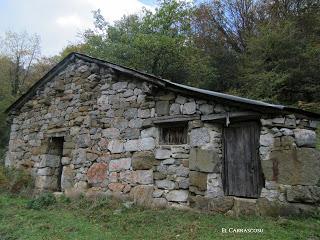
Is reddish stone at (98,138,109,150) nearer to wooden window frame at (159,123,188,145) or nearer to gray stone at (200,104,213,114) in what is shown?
wooden window frame at (159,123,188,145)

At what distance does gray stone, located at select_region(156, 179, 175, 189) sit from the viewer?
6395 mm

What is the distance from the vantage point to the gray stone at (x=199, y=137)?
6.14 meters

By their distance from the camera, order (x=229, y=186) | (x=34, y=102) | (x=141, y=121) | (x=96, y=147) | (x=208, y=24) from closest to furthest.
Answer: (x=229, y=186) < (x=141, y=121) < (x=96, y=147) < (x=34, y=102) < (x=208, y=24)

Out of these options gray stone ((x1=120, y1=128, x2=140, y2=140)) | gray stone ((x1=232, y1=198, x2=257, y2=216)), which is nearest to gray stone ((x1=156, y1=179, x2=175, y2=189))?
gray stone ((x1=120, y1=128, x2=140, y2=140))

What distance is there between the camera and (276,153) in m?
5.33

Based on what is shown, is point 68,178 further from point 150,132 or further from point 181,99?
point 181,99

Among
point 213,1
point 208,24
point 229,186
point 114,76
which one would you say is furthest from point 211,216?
point 213,1

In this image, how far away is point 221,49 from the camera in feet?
56.8

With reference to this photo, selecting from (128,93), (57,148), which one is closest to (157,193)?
(128,93)

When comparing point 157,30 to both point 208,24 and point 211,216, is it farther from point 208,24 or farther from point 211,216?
point 211,216

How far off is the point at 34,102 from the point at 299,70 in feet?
34.1

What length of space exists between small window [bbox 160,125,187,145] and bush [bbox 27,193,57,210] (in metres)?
3.01

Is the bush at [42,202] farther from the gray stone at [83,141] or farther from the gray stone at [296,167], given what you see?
the gray stone at [296,167]

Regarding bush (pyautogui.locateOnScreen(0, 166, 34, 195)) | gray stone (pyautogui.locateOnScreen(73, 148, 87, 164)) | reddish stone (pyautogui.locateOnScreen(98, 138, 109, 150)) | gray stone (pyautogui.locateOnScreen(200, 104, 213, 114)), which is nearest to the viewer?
gray stone (pyautogui.locateOnScreen(200, 104, 213, 114))
